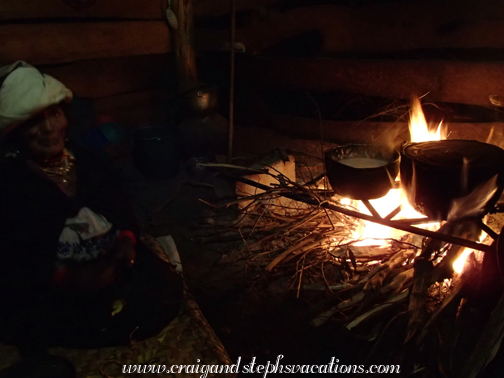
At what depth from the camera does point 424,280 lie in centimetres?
268

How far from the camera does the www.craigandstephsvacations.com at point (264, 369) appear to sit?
7.51 feet

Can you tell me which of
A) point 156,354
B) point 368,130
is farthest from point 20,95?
point 368,130

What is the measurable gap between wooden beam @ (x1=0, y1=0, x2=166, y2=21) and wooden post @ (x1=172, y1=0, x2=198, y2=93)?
0.25 meters

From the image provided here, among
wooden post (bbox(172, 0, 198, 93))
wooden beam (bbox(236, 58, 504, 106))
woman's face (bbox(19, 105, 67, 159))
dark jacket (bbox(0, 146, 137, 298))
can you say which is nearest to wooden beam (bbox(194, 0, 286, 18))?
wooden post (bbox(172, 0, 198, 93))

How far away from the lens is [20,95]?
2.19 metres

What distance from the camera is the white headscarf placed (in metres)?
2.17

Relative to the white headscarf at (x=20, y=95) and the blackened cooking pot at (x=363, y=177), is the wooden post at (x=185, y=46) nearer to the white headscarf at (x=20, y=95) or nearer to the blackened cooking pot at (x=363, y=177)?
the blackened cooking pot at (x=363, y=177)

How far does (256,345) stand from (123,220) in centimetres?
125

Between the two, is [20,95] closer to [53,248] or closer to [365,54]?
[53,248]

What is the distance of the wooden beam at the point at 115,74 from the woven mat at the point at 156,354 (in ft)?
11.9

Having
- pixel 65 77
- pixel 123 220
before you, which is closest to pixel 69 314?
pixel 123 220

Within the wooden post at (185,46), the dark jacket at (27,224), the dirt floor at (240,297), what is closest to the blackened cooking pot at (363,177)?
the dirt floor at (240,297)

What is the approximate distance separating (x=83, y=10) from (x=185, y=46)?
4.79 ft

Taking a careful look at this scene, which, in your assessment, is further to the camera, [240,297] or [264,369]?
[240,297]
